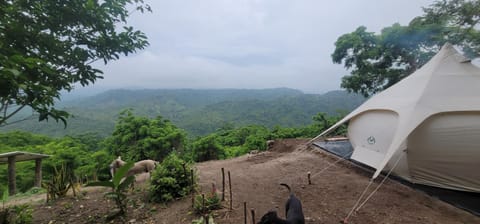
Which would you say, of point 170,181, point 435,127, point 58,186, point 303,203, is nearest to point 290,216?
point 303,203

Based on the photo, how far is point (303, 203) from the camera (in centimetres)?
388

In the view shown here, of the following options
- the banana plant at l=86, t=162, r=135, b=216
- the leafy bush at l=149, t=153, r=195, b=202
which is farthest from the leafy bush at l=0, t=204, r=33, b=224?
the leafy bush at l=149, t=153, r=195, b=202

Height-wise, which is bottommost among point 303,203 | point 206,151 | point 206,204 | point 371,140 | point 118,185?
point 206,151

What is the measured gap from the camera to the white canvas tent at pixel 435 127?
4059 millimetres

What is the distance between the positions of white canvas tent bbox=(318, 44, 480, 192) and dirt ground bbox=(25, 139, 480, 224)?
0.56m

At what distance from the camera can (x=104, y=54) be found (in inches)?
115

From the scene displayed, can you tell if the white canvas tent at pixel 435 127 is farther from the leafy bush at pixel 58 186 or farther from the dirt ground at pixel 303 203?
the leafy bush at pixel 58 186

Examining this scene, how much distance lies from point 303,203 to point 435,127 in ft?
9.00

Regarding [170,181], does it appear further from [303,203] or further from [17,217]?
[303,203]

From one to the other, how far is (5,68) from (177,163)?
9.59 feet

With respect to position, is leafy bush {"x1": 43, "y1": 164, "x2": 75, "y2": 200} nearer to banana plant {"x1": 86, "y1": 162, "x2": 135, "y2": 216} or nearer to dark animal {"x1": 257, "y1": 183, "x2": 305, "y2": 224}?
banana plant {"x1": 86, "y1": 162, "x2": 135, "y2": 216}

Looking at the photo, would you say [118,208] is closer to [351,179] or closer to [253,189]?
[253,189]

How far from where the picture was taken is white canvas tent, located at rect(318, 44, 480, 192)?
13.3 feet

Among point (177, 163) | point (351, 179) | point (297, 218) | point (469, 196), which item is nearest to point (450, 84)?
point (469, 196)
